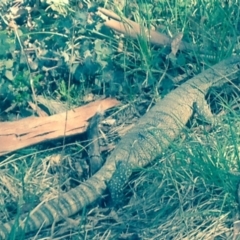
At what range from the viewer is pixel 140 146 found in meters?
3.71

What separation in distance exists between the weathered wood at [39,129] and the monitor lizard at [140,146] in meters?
0.36

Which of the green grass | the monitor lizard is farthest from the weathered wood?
the monitor lizard

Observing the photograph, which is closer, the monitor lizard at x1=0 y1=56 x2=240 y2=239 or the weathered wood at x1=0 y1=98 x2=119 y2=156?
the monitor lizard at x1=0 y1=56 x2=240 y2=239

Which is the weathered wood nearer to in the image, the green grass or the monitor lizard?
the green grass

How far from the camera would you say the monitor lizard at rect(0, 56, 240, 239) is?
10.2ft

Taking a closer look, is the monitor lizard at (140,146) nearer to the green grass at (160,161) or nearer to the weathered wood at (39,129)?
the green grass at (160,161)

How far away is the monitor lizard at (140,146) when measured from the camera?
10.2 feet

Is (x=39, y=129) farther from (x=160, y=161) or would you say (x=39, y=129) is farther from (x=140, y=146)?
(x=160, y=161)

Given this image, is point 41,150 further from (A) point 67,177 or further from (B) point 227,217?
(B) point 227,217

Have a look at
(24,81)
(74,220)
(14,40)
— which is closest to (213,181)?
(74,220)

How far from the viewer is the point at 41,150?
3889 millimetres

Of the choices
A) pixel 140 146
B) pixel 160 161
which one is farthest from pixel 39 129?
pixel 160 161

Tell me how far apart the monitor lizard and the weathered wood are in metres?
0.36

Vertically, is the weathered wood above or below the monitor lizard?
above
